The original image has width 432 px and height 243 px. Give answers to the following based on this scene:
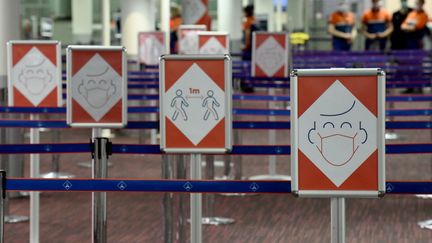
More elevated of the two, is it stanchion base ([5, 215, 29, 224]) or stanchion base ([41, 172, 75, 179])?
stanchion base ([41, 172, 75, 179])

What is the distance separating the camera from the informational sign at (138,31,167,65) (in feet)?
64.5

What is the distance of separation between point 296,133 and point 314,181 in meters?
0.26

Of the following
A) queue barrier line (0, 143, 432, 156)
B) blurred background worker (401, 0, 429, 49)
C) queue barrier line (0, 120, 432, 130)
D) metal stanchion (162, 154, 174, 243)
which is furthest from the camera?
blurred background worker (401, 0, 429, 49)

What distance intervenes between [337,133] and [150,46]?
44.1 ft

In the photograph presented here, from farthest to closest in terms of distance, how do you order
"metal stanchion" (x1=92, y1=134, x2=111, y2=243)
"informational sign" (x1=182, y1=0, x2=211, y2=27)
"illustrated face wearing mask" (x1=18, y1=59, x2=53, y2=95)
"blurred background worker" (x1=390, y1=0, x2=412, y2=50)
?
1. "blurred background worker" (x1=390, y1=0, x2=412, y2=50)
2. "informational sign" (x1=182, y1=0, x2=211, y2=27)
3. "illustrated face wearing mask" (x1=18, y1=59, x2=53, y2=95)
4. "metal stanchion" (x1=92, y1=134, x2=111, y2=243)

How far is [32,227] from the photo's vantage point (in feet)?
32.9

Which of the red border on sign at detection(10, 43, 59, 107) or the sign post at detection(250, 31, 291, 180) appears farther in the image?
the sign post at detection(250, 31, 291, 180)

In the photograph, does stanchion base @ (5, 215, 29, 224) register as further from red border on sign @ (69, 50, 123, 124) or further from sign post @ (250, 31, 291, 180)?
sign post @ (250, 31, 291, 180)

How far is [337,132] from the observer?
6.39 meters

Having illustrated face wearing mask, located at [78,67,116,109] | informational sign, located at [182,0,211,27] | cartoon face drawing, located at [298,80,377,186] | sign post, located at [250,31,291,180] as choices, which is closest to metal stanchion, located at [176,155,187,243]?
illustrated face wearing mask, located at [78,67,116,109]

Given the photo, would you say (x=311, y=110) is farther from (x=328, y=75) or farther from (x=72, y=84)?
(x=72, y=84)

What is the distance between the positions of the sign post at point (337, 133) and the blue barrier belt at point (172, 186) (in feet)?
1.16

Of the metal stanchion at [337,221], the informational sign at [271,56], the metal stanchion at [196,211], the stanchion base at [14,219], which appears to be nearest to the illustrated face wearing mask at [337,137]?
the metal stanchion at [337,221]

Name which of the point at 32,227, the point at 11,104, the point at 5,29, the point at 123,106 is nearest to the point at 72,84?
the point at 123,106
